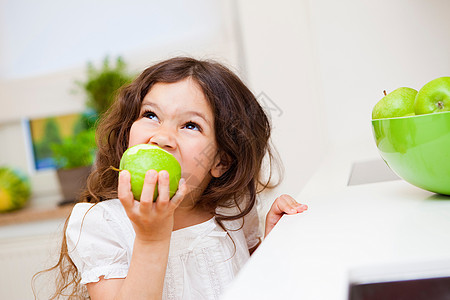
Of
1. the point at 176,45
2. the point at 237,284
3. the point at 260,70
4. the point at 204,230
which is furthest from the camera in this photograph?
the point at 176,45

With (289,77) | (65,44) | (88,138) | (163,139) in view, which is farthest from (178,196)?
(65,44)

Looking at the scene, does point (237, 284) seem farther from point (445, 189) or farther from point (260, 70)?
point (260, 70)

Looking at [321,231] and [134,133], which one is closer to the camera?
[321,231]

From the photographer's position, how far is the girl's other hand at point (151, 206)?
2.49 ft

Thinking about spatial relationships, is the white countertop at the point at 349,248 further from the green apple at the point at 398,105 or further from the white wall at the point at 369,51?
the white wall at the point at 369,51

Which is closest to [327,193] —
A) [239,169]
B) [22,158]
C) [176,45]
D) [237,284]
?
[239,169]

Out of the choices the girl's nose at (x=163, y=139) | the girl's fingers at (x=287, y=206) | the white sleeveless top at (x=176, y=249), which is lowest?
the white sleeveless top at (x=176, y=249)

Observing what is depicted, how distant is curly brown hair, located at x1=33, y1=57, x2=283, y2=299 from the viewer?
1.19 metres

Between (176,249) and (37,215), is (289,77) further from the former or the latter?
(37,215)

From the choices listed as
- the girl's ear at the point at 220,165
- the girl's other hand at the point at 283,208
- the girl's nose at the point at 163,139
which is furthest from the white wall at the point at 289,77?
the girl's nose at the point at 163,139

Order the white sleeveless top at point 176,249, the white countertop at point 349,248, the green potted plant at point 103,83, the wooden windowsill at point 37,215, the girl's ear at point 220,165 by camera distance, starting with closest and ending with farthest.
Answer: the white countertop at point 349,248
the white sleeveless top at point 176,249
the girl's ear at point 220,165
the wooden windowsill at point 37,215
the green potted plant at point 103,83

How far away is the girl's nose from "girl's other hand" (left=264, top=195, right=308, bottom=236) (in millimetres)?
242

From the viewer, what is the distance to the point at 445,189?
2.47ft

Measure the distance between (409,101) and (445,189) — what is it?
147 millimetres
